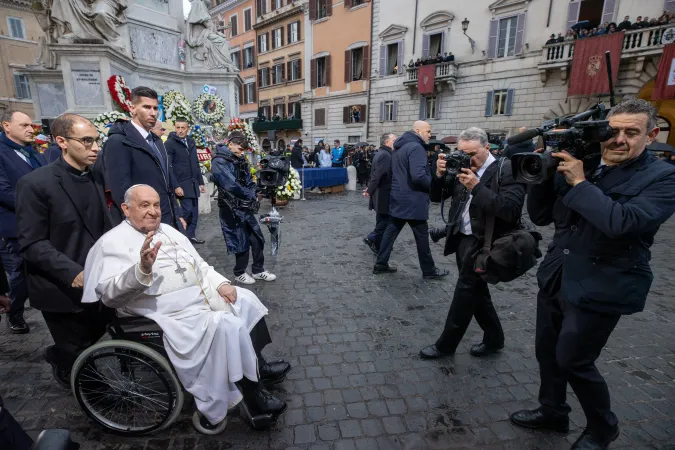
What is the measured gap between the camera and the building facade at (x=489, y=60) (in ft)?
51.3

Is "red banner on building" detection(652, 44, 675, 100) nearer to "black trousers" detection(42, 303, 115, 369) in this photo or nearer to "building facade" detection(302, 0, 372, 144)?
"building facade" detection(302, 0, 372, 144)

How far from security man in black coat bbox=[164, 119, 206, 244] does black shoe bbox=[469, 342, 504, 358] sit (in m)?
4.87

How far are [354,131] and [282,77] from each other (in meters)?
11.7

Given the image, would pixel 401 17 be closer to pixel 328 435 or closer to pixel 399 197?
pixel 399 197

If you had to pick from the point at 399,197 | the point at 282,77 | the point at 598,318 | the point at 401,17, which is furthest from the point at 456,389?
the point at 282,77

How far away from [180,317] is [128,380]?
68 cm

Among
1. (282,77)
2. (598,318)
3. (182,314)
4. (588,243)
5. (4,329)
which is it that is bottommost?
(4,329)

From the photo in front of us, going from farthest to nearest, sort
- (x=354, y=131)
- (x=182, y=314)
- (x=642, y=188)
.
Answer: (x=354, y=131)
(x=182, y=314)
(x=642, y=188)

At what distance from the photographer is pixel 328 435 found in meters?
2.35

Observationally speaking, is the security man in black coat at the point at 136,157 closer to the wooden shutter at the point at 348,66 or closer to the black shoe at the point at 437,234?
the black shoe at the point at 437,234

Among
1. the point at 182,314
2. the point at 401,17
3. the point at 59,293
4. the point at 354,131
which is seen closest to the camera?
the point at 182,314

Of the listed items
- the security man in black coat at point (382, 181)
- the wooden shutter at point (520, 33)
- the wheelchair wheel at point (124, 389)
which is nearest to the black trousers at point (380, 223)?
the security man in black coat at point (382, 181)

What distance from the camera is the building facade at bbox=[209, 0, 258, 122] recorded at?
36812 mm

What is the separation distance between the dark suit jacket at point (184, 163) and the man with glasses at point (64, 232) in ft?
11.9
